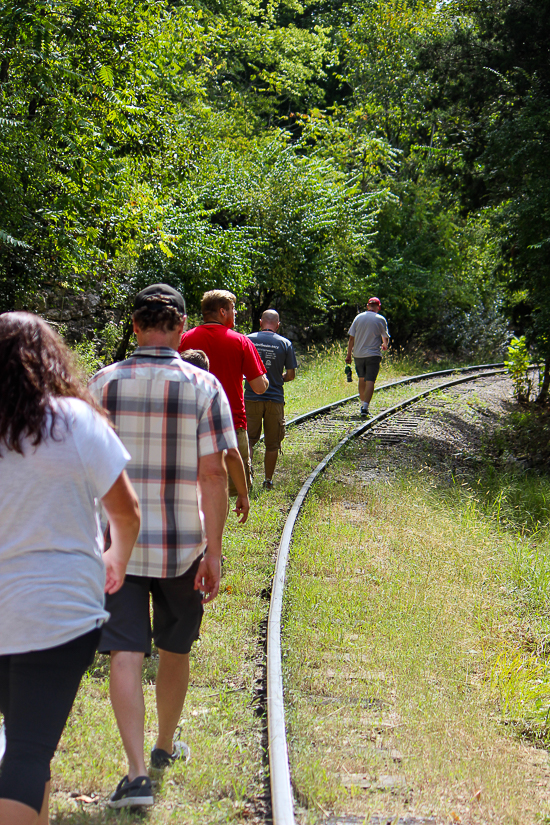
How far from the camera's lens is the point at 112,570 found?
2.60 m

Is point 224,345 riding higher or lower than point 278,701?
higher

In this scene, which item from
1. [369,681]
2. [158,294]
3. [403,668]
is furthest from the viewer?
[403,668]

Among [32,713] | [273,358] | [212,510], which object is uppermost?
[212,510]

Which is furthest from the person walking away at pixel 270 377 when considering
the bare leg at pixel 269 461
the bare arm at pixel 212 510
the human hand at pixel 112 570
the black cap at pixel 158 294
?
the human hand at pixel 112 570

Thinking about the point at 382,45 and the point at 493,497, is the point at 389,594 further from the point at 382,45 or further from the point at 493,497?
Result: the point at 382,45

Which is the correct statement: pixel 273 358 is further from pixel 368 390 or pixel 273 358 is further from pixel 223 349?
pixel 368 390

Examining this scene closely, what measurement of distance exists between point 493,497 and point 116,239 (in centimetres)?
620

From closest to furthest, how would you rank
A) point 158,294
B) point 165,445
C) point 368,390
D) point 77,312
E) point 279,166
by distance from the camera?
point 165,445, point 158,294, point 368,390, point 77,312, point 279,166

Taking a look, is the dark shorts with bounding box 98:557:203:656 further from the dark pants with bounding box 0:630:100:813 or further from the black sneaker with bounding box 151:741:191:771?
the dark pants with bounding box 0:630:100:813

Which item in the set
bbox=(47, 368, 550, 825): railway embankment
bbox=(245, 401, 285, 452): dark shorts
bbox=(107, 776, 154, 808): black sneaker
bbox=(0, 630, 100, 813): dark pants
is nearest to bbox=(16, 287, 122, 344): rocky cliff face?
bbox=(245, 401, 285, 452): dark shorts

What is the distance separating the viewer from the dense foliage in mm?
9398

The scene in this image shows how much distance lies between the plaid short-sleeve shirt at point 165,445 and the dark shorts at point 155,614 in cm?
9

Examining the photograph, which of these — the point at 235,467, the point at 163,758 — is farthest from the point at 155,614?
the point at 235,467

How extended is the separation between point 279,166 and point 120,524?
829 inches
